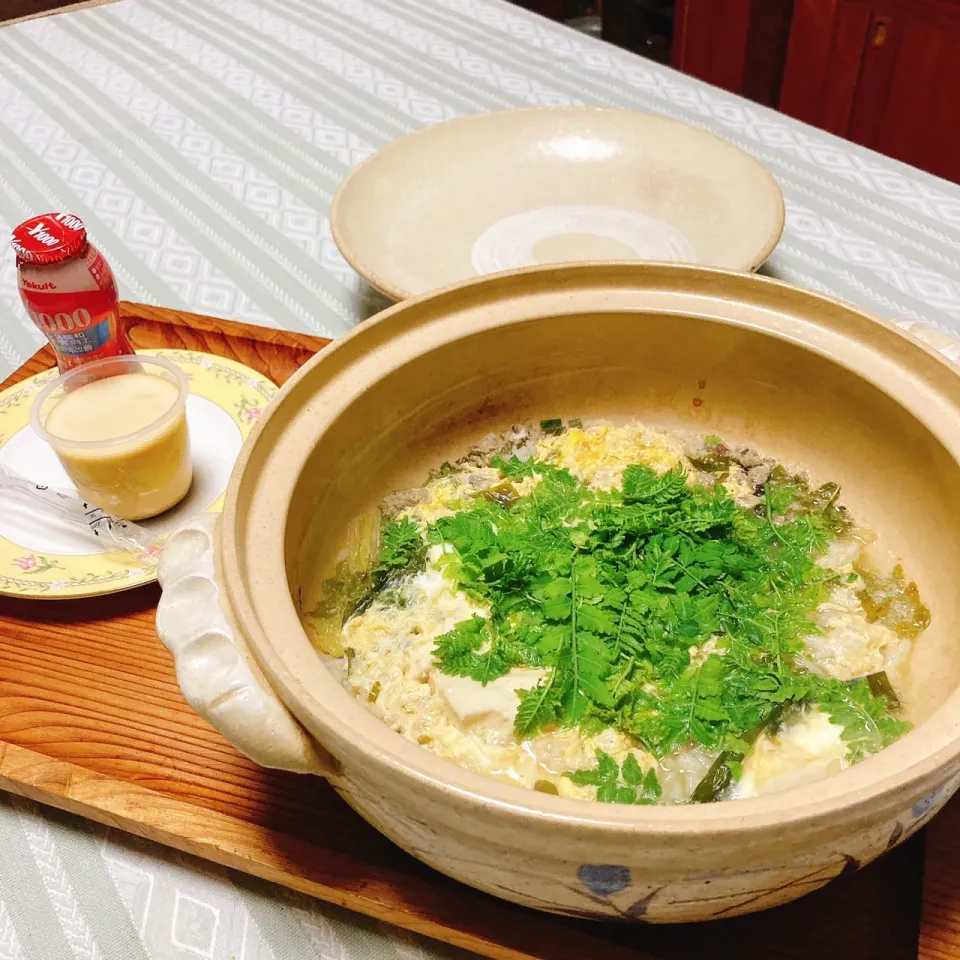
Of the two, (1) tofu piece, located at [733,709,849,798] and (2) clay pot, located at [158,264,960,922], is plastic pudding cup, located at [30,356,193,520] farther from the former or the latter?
(1) tofu piece, located at [733,709,849,798]

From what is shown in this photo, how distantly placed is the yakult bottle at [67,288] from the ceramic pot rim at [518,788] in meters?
0.57

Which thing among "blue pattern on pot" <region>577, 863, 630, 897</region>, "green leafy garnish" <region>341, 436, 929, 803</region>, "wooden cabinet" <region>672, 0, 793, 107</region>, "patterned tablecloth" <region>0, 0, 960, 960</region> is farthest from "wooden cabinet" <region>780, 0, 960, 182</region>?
"blue pattern on pot" <region>577, 863, 630, 897</region>

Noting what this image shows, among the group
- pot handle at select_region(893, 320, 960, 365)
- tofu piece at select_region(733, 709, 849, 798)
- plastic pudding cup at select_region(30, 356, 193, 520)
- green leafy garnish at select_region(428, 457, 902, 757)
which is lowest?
plastic pudding cup at select_region(30, 356, 193, 520)

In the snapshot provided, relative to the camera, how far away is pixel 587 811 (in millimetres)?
651

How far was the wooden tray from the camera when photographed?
0.87 m

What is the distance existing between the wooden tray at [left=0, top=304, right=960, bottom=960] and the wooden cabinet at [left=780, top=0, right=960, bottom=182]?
326 centimetres

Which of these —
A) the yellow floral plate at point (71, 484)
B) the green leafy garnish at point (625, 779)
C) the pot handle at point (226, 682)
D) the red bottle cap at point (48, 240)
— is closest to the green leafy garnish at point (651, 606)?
the green leafy garnish at point (625, 779)

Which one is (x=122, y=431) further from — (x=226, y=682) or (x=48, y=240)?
(x=226, y=682)

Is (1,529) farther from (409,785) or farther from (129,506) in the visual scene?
(409,785)

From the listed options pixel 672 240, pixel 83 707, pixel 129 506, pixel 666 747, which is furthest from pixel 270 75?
pixel 666 747

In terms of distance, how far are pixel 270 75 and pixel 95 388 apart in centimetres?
160

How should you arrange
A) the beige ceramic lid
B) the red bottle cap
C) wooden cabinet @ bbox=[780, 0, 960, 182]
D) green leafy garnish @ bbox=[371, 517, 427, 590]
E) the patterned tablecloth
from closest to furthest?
the patterned tablecloth
green leafy garnish @ bbox=[371, 517, 427, 590]
the red bottle cap
the beige ceramic lid
wooden cabinet @ bbox=[780, 0, 960, 182]

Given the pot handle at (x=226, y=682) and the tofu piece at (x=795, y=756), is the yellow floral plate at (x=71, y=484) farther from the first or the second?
the tofu piece at (x=795, y=756)

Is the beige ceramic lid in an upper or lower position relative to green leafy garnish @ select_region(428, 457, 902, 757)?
upper
